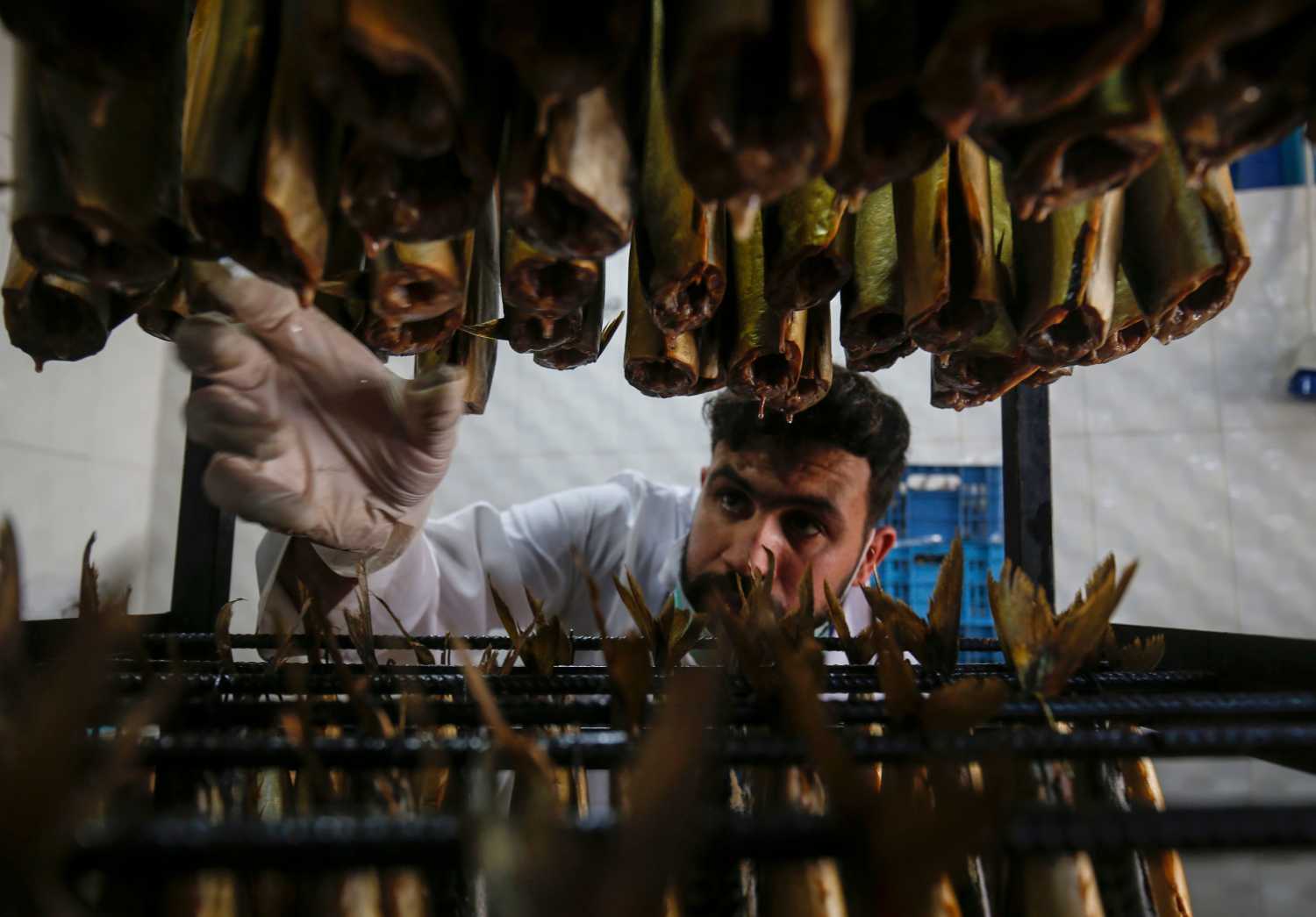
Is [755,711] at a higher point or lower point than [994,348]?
lower

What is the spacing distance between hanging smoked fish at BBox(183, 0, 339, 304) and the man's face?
0.94 metres

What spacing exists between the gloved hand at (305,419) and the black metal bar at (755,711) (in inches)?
10.0

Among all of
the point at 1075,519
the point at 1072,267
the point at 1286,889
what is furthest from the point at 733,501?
the point at 1286,889

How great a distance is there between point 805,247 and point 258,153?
0.27 meters

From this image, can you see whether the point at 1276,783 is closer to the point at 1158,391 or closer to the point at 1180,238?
the point at 1158,391

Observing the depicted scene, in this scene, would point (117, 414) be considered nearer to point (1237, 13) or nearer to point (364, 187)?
point (364, 187)

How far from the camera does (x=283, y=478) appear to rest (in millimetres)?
648

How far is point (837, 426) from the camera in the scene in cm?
128

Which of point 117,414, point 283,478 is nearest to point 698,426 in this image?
point 117,414

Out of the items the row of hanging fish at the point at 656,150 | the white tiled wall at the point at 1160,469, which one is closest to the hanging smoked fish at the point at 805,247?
the row of hanging fish at the point at 656,150

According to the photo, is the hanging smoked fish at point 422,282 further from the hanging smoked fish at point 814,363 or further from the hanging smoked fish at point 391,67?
the hanging smoked fish at point 814,363

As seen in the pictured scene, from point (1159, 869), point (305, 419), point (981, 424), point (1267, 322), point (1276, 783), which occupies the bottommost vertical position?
point (1276, 783)

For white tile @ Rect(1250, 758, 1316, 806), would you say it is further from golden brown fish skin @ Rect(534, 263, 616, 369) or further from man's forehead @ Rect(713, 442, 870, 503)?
golden brown fish skin @ Rect(534, 263, 616, 369)

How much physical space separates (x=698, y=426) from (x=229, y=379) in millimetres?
1938
